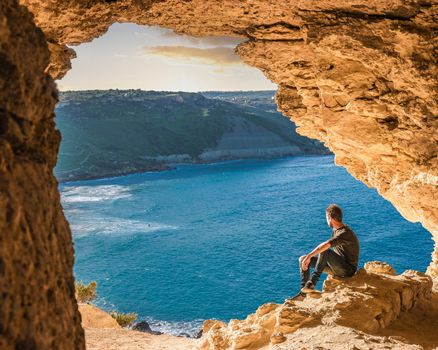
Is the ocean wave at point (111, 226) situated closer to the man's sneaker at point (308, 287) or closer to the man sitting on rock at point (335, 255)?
the man's sneaker at point (308, 287)

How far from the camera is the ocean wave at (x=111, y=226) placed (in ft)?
170

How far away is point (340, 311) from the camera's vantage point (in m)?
7.08

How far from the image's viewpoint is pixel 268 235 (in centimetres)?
4969

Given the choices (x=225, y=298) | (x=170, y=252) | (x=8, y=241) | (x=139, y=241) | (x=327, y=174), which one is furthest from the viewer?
(x=327, y=174)

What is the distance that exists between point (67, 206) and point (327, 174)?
154ft

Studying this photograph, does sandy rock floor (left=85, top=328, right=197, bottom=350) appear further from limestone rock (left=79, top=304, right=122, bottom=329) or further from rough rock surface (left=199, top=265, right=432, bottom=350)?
rough rock surface (left=199, top=265, right=432, bottom=350)

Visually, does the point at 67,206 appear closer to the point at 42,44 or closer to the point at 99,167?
the point at 99,167

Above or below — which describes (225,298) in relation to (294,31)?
below

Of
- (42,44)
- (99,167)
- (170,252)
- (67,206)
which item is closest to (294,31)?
(42,44)

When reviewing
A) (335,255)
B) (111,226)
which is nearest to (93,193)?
(111,226)

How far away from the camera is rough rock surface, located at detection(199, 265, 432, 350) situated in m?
6.89

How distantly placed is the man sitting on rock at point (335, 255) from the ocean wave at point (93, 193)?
213 feet

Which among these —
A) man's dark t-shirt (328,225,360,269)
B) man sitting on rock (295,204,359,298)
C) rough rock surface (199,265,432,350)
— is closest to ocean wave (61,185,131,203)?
rough rock surface (199,265,432,350)

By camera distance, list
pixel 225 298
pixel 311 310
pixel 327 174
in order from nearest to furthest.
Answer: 1. pixel 311 310
2. pixel 225 298
3. pixel 327 174
